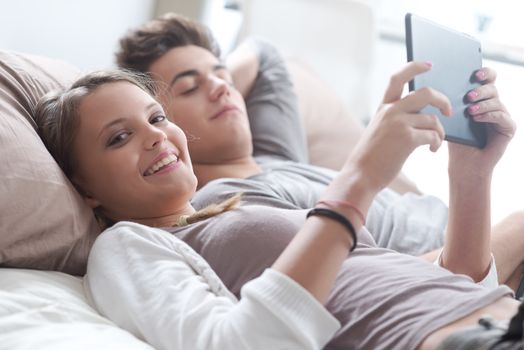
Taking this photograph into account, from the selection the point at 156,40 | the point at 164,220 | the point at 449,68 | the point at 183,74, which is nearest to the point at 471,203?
the point at 449,68

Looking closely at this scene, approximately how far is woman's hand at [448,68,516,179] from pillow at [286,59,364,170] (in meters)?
0.72

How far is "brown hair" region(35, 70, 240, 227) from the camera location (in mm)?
1156

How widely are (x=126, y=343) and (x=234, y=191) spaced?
49 cm

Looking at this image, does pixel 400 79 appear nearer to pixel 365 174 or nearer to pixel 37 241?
pixel 365 174

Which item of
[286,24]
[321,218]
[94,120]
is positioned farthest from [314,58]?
[321,218]

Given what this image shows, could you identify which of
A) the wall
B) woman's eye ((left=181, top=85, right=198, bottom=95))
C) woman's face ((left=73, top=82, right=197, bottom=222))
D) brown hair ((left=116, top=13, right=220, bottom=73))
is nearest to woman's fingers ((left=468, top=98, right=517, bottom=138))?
woman's face ((left=73, top=82, right=197, bottom=222))

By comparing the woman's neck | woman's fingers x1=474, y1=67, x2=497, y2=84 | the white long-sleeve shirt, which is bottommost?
the woman's neck

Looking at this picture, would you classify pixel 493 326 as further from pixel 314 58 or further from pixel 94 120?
pixel 314 58

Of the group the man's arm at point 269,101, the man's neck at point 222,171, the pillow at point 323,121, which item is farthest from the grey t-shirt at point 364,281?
the pillow at point 323,121

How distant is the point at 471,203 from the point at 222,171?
1.95 ft

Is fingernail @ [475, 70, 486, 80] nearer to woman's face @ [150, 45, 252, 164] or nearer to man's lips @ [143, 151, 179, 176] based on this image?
man's lips @ [143, 151, 179, 176]

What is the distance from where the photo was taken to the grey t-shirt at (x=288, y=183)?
4.56 feet

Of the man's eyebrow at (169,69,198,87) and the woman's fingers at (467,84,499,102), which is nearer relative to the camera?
the woman's fingers at (467,84,499,102)

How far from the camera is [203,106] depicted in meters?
1.63
